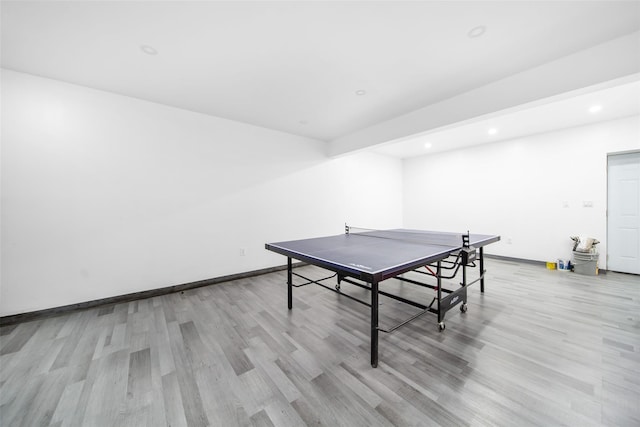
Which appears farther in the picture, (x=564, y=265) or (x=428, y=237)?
(x=564, y=265)

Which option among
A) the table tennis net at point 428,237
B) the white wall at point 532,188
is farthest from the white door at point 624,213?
the table tennis net at point 428,237

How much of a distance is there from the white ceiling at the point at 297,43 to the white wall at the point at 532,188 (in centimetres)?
315

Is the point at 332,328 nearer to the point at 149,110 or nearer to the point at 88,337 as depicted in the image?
the point at 88,337

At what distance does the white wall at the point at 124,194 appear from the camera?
2.50 metres

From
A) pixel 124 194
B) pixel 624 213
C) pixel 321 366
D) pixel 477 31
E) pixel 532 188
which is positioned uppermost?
pixel 477 31

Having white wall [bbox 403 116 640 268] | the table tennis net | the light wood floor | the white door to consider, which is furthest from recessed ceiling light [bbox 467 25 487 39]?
the white door

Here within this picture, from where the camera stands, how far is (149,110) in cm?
317

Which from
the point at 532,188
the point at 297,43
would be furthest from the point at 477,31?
the point at 532,188

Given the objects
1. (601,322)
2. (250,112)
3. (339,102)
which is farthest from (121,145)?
(601,322)

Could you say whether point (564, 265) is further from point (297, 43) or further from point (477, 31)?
point (297, 43)

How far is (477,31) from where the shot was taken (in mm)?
1895

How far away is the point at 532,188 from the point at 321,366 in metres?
5.67

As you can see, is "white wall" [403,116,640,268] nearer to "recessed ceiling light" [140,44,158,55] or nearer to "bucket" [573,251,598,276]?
"bucket" [573,251,598,276]

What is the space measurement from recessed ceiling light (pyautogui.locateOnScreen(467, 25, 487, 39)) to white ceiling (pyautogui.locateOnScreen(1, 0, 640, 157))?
38 millimetres
